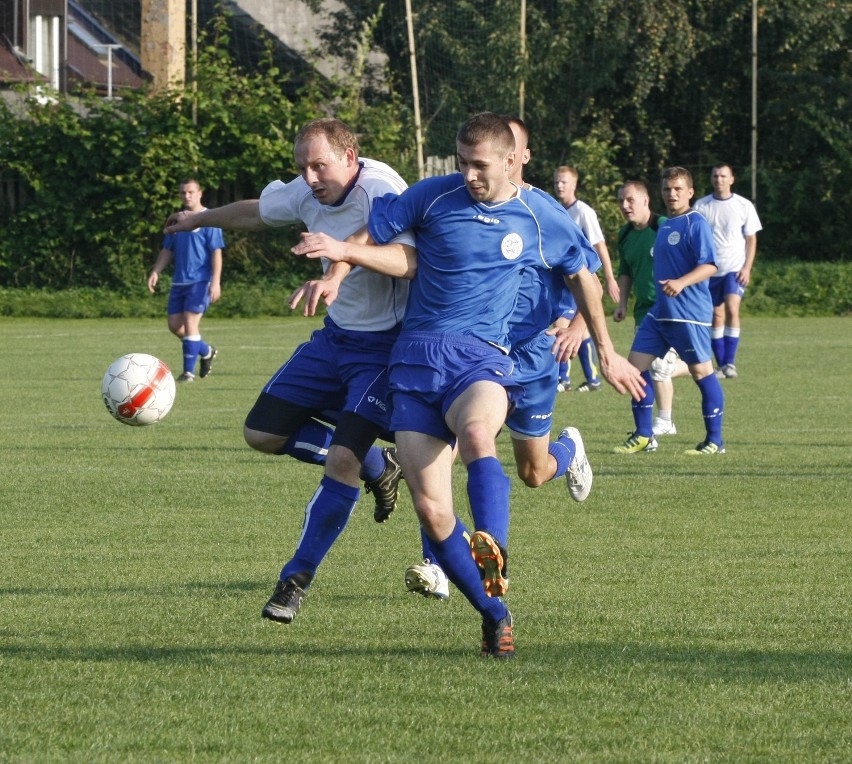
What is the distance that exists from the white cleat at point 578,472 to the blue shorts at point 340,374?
1.42m

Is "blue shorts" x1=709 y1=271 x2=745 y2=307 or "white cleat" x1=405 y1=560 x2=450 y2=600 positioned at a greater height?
"blue shorts" x1=709 y1=271 x2=745 y2=307

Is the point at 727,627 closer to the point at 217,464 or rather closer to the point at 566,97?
the point at 217,464

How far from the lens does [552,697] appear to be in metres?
4.30

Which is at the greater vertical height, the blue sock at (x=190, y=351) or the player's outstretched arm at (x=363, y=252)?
the player's outstretched arm at (x=363, y=252)

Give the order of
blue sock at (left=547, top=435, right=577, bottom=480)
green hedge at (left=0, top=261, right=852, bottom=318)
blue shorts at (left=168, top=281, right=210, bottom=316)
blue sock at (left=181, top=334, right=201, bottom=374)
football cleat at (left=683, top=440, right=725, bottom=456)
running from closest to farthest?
blue sock at (left=547, top=435, right=577, bottom=480) → football cleat at (left=683, top=440, right=725, bottom=456) → blue sock at (left=181, top=334, right=201, bottom=374) → blue shorts at (left=168, top=281, right=210, bottom=316) → green hedge at (left=0, top=261, right=852, bottom=318)

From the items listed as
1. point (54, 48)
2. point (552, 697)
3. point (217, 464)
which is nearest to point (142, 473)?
point (217, 464)

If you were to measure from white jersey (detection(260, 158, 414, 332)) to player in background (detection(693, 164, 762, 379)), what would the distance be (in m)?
10.7

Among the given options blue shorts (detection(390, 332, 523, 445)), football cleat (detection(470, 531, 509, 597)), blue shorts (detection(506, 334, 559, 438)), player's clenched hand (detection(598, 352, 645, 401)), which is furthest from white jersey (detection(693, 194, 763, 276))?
football cleat (detection(470, 531, 509, 597))

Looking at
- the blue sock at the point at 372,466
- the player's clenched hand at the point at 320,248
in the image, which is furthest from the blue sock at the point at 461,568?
the blue sock at the point at 372,466

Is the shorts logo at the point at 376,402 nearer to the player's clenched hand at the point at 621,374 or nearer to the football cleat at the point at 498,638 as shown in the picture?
the player's clenched hand at the point at 621,374

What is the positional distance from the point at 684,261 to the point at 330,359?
5.41 m

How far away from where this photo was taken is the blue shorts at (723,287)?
54.4 feet

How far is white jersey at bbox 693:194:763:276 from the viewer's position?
16703mm

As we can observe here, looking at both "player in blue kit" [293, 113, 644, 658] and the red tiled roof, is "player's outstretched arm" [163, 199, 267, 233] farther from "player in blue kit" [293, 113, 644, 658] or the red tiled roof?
the red tiled roof
